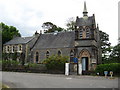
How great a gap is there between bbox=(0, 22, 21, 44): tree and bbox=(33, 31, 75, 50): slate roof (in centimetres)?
1960

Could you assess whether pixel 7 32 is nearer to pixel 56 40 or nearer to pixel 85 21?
pixel 56 40

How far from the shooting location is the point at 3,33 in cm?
6184

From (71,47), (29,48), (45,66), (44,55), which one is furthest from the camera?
(29,48)

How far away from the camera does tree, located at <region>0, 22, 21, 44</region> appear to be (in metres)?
61.8

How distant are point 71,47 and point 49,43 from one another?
6966 millimetres

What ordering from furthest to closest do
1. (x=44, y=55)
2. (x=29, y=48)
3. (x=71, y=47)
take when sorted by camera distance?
(x=29, y=48), (x=44, y=55), (x=71, y=47)

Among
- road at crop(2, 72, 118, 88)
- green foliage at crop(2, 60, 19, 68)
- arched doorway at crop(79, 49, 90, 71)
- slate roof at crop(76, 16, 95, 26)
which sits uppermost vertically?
slate roof at crop(76, 16, 95, 26)

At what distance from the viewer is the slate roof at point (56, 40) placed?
38.3 meters

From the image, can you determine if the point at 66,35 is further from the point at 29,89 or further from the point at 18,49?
the point at 29,89

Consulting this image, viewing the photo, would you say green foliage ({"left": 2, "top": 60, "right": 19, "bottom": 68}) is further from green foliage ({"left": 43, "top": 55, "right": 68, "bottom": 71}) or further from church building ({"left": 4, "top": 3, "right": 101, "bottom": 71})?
green foliage ({"left": 43, "top": 55, "right": 68, "bottom": 71})

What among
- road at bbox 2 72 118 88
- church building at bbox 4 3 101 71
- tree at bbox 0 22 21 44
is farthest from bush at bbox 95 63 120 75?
tree at bbox 0 22 21 44

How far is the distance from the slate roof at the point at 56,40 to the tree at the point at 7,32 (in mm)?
19601

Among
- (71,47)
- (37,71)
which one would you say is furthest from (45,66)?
(71,47)

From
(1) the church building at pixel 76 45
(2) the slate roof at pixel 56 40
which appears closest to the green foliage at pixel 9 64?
(1) the church building at pixel 76 45
